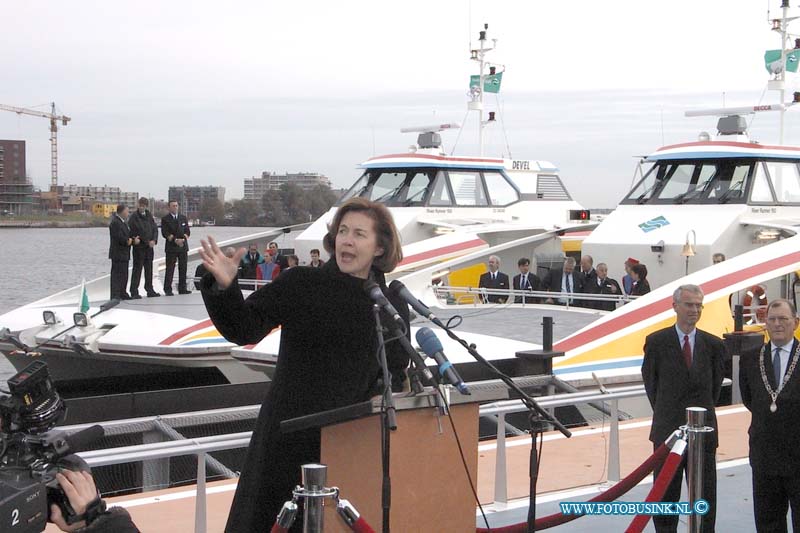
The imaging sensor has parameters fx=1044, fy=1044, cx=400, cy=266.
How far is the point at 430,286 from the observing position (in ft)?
45.4

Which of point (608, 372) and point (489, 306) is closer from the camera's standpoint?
point (608, 372)

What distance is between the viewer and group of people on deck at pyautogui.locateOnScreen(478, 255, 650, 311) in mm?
13070

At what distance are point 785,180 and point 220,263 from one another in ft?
44.1

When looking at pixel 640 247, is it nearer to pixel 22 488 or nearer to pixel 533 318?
pixel 533 318

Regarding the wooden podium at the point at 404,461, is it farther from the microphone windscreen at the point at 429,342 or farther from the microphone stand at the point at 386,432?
the microphone windscreen at the point at 429,342

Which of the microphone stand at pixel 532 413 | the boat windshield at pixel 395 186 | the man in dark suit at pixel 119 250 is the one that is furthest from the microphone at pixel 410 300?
the boat windshield at pixel 395 186

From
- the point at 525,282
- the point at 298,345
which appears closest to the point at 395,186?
the point at 525,282

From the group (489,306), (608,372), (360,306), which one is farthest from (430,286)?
(360,306)

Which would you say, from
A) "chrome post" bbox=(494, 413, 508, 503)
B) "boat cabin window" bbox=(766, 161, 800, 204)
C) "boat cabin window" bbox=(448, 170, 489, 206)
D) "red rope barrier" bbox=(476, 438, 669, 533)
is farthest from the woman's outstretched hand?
"boat cabin window" bbox=(448, 170, 489, 206)

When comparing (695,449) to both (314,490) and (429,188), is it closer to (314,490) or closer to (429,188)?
(314,490)

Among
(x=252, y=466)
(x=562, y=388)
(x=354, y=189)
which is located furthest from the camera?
(x=354, y=189)

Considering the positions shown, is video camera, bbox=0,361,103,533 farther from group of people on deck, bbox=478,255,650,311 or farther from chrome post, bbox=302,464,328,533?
group of people on deck, bbox=478,255,650,311

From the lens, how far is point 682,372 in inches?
229

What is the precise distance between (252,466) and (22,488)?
1.21 meters
